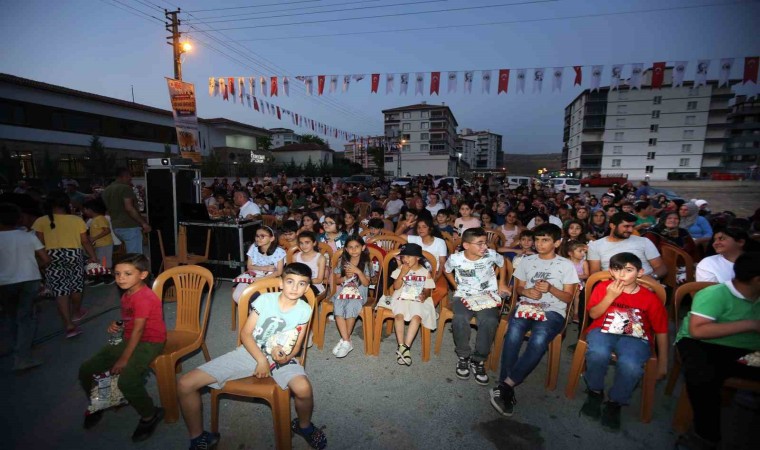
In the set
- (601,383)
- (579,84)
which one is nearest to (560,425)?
(601,383)

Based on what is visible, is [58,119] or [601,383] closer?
[601,383]

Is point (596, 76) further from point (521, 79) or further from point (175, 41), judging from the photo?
point (175, 41)

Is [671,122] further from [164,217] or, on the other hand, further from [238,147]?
[164,217]

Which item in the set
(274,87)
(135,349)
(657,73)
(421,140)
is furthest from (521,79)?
(421,140)

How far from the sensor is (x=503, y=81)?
11.5 meters

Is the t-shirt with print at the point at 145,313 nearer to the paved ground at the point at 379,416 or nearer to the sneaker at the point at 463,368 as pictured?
the paved ground at the point at 379,416

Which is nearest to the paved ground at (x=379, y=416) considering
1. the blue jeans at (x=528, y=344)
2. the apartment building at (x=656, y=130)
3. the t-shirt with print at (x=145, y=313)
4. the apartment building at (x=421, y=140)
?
the blue jeans at (x=528, y=344)

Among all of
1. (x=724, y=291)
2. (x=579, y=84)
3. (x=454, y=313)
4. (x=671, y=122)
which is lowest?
(x=454, y=313)

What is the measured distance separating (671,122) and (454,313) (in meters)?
69.0

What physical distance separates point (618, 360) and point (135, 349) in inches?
146

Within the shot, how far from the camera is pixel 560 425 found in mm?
2652

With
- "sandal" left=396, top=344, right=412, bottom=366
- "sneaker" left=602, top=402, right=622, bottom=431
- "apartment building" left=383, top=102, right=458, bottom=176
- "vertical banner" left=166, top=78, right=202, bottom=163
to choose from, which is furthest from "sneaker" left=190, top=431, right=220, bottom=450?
"apartment building" left=383, top=102, right=458, bottom=176

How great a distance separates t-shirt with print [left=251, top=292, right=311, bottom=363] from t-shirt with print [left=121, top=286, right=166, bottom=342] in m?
0.76

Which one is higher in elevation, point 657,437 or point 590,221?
point 590,221
